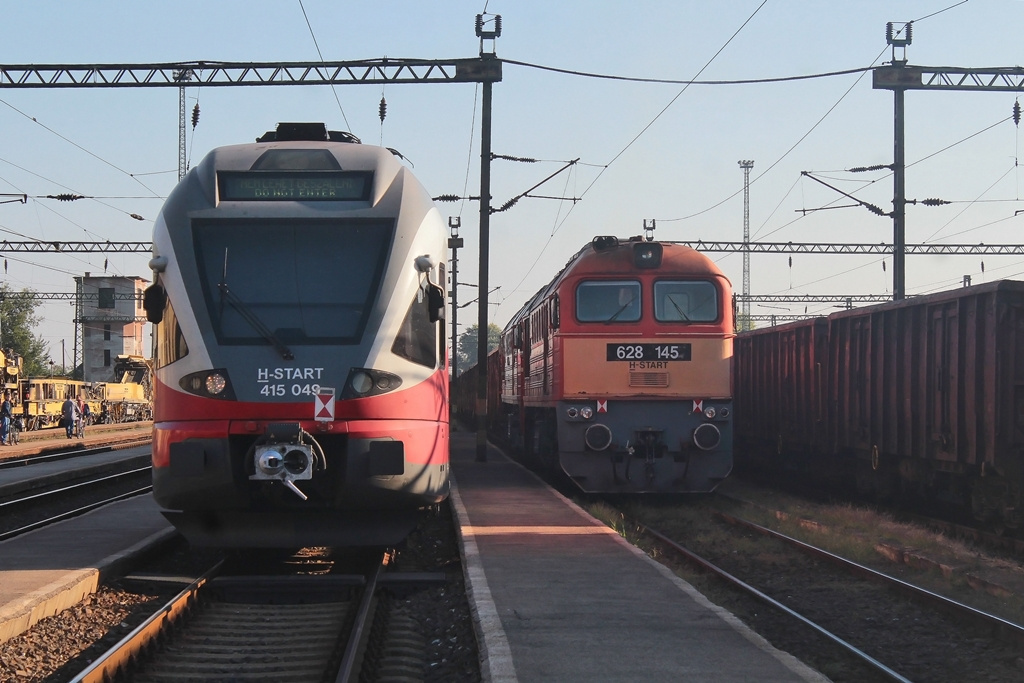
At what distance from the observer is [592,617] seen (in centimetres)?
720

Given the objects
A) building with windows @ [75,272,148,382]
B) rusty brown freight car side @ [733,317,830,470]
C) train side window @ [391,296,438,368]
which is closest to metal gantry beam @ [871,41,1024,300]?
rusty brown freight car side @ [733,317,830,470]

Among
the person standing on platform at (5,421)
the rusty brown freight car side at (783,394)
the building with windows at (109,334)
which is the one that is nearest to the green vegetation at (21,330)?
the building with windows at (109,334)

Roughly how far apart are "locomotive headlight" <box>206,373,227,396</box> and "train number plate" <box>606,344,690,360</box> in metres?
7.60

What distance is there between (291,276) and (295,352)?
68 cm

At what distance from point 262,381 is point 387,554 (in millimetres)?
2636

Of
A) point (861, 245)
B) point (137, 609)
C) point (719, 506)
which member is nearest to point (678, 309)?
point (719, 506)

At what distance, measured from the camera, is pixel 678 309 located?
1519 centimetres

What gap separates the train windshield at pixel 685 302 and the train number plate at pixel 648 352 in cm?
38

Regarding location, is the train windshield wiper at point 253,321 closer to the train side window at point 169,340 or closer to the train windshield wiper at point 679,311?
the train side window at point 169,340

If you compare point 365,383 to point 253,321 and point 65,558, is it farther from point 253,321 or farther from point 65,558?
point 65,558

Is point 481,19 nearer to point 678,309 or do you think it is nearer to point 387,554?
point 678,309

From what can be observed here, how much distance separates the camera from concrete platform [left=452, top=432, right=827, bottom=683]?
5.86 m

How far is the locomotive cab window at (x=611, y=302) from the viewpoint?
15211mm

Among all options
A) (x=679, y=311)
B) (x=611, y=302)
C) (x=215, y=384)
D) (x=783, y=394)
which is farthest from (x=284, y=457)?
(x=783, y=394)
